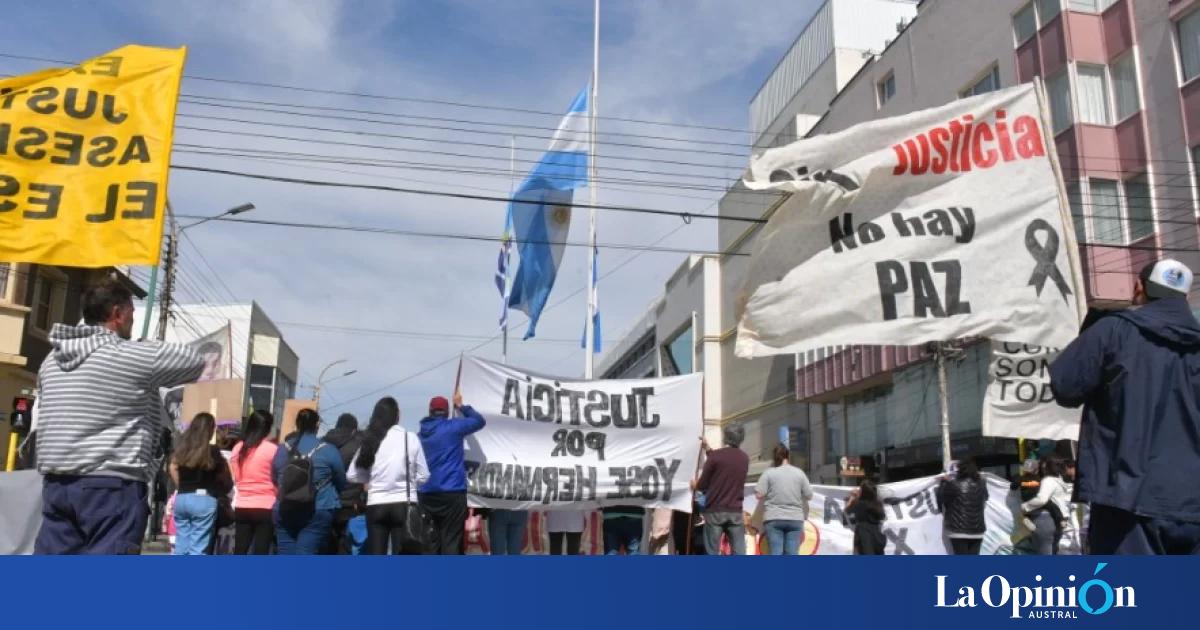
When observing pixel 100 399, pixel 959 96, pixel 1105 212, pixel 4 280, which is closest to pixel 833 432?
pixel 959 96

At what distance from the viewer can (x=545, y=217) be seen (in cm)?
1883

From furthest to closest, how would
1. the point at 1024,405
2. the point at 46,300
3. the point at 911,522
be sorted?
the point at 46,300, the point at 911,522, the point at 1024,405

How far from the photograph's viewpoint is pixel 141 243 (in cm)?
701

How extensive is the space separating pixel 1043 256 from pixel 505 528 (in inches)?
249

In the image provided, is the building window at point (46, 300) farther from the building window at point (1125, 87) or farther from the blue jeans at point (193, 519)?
the building window at point (1125, 87)

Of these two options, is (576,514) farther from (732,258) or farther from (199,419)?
(732,258)

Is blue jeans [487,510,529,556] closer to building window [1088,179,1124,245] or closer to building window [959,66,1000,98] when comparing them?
building window [1088,179,1124,245]

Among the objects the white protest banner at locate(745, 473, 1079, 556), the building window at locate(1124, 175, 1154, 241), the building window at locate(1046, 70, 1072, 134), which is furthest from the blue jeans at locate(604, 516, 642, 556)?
the building window at locate(1046, 70, 1072, 134)

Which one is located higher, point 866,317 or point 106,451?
point 866,317

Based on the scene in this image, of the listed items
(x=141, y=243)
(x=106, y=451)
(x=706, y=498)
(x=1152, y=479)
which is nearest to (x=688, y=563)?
(x=1152, y=479)

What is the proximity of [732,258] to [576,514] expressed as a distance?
3929cm

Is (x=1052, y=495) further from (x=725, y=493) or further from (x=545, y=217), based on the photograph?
(x=545, y=217)

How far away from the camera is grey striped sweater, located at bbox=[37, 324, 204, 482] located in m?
4.26

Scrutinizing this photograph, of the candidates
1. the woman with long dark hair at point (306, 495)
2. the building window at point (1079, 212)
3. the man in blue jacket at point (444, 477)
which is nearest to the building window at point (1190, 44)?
the building window at point (1079, 212)
